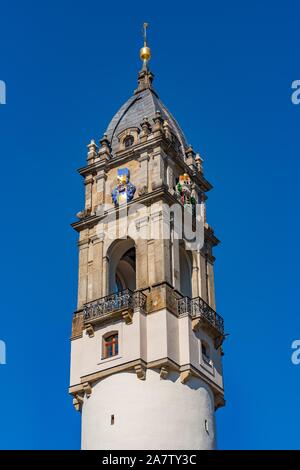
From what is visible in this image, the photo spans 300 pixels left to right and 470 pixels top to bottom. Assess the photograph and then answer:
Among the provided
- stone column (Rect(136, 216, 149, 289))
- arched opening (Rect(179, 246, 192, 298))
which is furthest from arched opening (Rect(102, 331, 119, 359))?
arched opening (Rect(179, 246, 192, 298))

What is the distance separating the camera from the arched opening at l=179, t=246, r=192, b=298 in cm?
6461

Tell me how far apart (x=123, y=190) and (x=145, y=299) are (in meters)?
8.52

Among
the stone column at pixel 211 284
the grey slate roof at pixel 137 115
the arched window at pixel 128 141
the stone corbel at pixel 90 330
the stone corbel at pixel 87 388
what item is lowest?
the stone corbel at pixel 87 388

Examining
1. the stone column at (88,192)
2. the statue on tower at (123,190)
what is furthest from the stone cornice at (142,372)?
the stone column at (88,192)

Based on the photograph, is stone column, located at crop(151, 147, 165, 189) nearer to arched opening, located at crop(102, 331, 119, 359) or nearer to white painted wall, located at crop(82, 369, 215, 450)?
arched opening, located at crop(102, 331, 119, 359)

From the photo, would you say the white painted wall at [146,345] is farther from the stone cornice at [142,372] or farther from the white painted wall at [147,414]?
the white painted wall at [147,414]

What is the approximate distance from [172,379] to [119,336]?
12.6ft

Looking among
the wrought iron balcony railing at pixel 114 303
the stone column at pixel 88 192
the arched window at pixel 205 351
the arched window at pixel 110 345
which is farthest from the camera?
the stone column at pixel 88 192

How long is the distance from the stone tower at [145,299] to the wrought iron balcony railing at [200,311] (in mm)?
81

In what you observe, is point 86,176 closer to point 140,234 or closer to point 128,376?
point 140,234

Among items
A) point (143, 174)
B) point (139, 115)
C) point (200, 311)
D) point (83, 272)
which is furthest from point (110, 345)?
point (139, 115)

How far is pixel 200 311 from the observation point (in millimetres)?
60562

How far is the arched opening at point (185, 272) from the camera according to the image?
6461 cm
